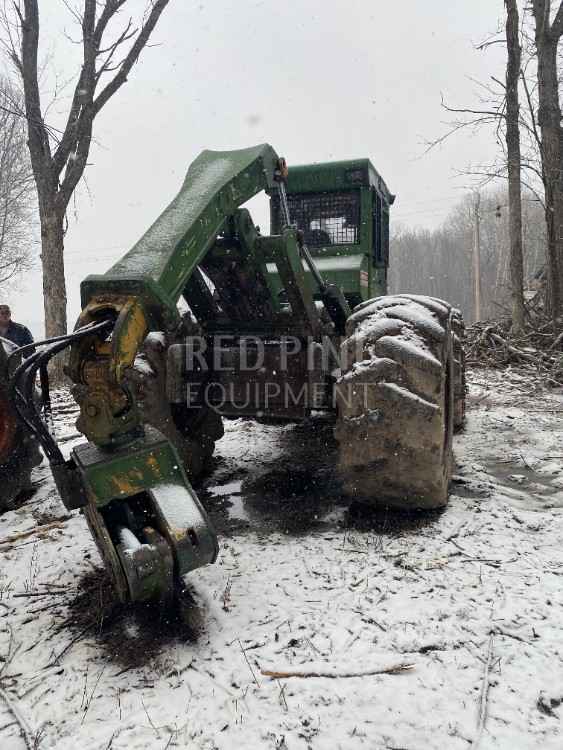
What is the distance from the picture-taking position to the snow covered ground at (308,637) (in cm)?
177

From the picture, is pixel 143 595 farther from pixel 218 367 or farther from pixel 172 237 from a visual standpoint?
pixel 218 367

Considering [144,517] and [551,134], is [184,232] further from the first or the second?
[551,134]

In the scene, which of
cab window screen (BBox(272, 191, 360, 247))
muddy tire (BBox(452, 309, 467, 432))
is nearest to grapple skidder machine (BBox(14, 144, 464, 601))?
cab window screen (BBox(272, 191, 360, 247))

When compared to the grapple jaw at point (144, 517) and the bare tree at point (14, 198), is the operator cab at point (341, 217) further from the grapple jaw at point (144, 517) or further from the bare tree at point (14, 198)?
the bare tree at point (14, 198)

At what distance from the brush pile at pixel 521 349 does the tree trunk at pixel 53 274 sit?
25.3 ft

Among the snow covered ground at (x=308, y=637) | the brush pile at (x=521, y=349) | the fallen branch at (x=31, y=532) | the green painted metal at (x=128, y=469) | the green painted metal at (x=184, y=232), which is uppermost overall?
the green painted metal at (x=184, y=232)

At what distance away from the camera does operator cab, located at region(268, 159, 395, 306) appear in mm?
5051

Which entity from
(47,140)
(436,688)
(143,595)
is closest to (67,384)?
(47,140)

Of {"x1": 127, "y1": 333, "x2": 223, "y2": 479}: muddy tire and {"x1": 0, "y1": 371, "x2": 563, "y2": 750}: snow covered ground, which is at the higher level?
{"x1": 127, "y1": 333, "x2": 223, "y2": 479}: muddy tire

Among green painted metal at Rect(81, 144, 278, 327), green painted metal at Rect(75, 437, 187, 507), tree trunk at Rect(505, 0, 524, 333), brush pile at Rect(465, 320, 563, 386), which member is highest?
tree trunk at Rect(505, 0, 524, 333)

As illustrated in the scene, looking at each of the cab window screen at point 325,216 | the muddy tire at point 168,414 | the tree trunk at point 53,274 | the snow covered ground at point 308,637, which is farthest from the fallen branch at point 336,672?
the tree trunk at point 53,274

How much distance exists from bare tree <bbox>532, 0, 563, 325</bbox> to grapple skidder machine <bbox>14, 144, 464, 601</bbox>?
7.33 m

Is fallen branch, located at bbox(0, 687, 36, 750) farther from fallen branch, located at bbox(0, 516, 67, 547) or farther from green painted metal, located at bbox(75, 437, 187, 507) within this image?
fallen branch, located at bbox(0, 516, 67, 547)

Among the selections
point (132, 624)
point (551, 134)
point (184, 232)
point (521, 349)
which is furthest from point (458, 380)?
point (551, 134)
